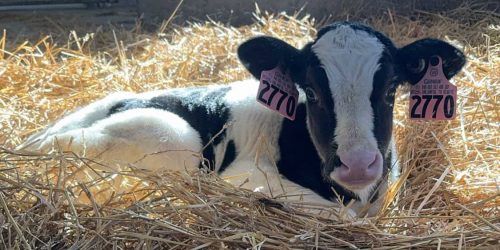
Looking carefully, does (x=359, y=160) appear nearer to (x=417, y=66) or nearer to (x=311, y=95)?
(x=311, y=95)

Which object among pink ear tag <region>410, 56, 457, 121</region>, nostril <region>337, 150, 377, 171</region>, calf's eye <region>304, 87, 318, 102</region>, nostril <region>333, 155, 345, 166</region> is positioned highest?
pink ear tag <region>410, 56, 457, 121</region>

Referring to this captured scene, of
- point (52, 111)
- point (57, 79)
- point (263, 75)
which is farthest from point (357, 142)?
point (57, 79)

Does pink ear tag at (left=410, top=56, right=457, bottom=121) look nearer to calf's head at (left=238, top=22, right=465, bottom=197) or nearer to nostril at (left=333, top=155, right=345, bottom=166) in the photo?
calf's head at (left=238, top=22, right=465, bottom=197)

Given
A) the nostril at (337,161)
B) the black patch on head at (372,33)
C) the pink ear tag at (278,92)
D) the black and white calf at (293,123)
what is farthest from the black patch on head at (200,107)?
the nostril at (337,161)

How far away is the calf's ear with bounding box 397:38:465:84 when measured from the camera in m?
4.54

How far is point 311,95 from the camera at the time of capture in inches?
175

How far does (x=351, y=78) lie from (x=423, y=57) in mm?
641

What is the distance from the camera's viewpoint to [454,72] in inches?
185

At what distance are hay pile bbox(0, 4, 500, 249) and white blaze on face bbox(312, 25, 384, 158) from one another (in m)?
0.43

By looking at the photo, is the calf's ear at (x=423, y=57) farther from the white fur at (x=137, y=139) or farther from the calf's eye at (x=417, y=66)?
the white fur at (x=137, y=139)

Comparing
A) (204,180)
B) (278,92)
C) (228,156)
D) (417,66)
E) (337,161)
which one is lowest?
(228,156)

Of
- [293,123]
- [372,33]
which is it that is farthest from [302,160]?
[372,33]

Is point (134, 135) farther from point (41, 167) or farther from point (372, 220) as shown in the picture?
point (372, 220)

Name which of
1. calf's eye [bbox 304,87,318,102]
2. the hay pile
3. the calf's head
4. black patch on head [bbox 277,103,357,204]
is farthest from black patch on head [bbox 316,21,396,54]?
the hay pile
